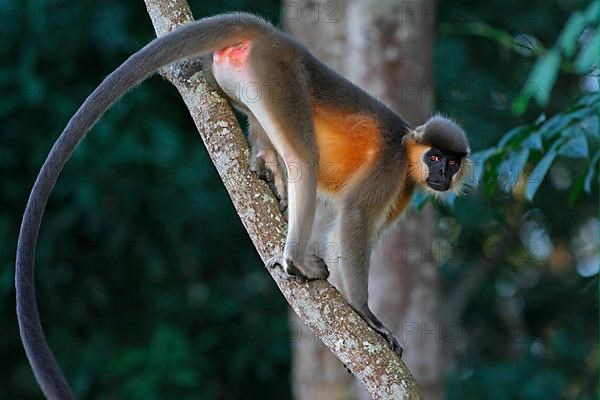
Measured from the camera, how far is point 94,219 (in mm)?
9180

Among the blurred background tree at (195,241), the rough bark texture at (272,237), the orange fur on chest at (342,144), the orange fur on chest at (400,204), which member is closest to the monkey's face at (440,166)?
the orange fur on chest at (400,204)

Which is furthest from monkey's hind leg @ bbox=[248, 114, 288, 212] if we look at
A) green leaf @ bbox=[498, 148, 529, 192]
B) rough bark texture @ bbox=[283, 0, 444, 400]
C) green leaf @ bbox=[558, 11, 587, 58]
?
rough bark texture @ bbox=[283, 0, 444, 400]

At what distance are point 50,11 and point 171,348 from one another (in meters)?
3.26

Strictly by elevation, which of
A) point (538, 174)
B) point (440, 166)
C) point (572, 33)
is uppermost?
point (572, 33)

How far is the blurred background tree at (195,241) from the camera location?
9.03 meters

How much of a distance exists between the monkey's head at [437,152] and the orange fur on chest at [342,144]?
23cm

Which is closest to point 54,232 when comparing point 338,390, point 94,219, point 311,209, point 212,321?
point 94,219

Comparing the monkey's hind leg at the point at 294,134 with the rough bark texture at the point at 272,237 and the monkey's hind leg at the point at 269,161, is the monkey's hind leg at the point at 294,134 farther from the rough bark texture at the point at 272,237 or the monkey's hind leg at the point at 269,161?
the rough bark texture at the point at 272,237

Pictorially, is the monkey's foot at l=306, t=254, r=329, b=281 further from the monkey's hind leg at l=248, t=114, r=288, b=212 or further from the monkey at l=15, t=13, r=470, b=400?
the monkey's hind leg at l=248, t=114, r=288, b=212

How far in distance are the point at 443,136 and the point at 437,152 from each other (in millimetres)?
103

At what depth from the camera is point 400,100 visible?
23.1ft

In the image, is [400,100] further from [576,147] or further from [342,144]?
[576,147]

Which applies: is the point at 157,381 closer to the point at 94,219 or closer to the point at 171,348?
the point at 171,348

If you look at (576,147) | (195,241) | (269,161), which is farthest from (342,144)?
(195,241)
